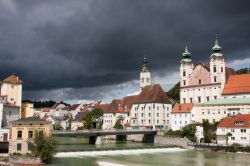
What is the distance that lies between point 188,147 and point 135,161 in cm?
2285

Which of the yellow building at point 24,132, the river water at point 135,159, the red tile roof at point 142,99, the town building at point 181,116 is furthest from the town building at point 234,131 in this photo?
the yellow building at point 24,132

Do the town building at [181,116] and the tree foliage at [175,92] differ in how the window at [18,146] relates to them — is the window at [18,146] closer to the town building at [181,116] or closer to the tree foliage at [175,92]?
the town building at [181,116]

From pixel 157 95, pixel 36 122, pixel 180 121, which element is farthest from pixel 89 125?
pixel 36 122

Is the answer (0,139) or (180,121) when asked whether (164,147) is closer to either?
(180,121)

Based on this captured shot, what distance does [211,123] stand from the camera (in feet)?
250

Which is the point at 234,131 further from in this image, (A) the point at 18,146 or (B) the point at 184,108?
(A) the point at 18,146

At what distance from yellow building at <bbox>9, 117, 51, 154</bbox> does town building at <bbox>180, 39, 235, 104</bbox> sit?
165 ft

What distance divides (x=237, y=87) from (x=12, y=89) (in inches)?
1817

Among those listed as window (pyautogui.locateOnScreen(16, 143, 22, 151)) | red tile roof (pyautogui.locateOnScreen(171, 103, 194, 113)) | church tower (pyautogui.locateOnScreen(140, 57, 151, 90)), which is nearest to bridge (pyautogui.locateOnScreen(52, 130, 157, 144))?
red tile roof (pyautogui.locateOnScreen(171, 103, 194, 113))

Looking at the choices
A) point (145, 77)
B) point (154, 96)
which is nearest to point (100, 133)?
point (154, 96)

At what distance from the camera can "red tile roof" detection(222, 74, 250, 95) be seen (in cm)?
8539

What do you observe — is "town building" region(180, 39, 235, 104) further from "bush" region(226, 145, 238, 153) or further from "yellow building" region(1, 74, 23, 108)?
"yellow building" region(1, 74, 23, 108)

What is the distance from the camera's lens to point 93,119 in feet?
376

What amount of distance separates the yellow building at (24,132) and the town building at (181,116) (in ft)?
134
